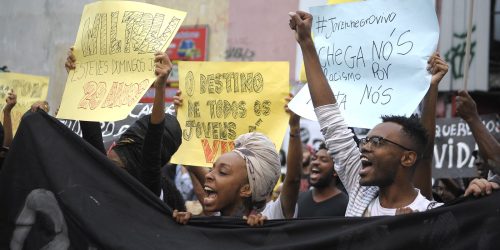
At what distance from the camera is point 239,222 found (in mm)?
3365

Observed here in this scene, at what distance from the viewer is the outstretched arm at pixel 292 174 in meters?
4.64

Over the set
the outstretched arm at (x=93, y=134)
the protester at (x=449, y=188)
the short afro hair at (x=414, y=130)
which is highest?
the short afro hair at (x=414, y=130)

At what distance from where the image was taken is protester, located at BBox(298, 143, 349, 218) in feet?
17.4

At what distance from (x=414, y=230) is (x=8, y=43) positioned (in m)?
9.59

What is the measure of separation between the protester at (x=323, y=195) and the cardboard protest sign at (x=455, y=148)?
2301mm

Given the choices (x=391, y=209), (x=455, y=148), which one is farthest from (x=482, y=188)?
(x=455, y=148)

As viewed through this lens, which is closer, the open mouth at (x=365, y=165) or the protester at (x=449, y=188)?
the open mouth at (x=365, y=165)

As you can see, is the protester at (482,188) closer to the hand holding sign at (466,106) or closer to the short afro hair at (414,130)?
the short afro hair at (414,130)

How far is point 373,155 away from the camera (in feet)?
11.4

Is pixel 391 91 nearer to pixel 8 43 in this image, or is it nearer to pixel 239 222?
pixel 239 222

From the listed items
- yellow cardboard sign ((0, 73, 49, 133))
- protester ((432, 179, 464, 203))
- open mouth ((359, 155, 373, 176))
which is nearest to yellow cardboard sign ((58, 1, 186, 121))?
open mouth ((359, 155, 373, 176))

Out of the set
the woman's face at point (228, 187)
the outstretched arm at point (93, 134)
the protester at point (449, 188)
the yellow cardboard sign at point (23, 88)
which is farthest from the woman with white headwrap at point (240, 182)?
the yellow cardboard sign at point (23, 88)

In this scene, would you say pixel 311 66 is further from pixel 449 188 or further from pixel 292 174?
pixel 449 188

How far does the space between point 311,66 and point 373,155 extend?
512 mm
